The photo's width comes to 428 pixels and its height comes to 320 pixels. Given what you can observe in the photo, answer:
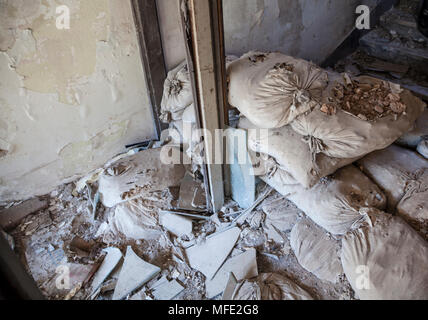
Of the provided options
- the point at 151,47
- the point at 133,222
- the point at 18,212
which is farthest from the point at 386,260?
the point at 18,212

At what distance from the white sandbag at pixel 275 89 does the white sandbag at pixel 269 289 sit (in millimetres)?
1147

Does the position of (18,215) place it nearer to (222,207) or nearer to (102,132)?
(102,132)

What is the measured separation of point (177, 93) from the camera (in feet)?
9.39

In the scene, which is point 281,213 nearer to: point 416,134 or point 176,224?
point 176,224

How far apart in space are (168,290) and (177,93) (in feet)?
5.56

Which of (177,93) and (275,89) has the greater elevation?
(275,89)

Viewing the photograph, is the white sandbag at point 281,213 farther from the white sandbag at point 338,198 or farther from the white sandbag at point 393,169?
the white sandbag at point 393,169

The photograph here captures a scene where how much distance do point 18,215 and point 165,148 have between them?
60.8 inches

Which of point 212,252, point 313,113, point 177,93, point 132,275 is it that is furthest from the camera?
point 177,93

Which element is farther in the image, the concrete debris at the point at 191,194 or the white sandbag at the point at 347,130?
the concrete debris at the point at 191,194

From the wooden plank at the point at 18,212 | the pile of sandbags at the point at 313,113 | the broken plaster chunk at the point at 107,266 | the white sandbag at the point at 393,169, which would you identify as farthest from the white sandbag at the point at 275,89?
the wooden plank at the point at 18,212

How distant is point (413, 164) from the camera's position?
2381 millimetres

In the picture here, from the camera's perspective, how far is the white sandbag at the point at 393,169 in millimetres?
2296

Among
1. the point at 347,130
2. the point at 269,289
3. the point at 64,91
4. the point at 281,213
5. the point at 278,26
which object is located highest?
the point at 278,26
